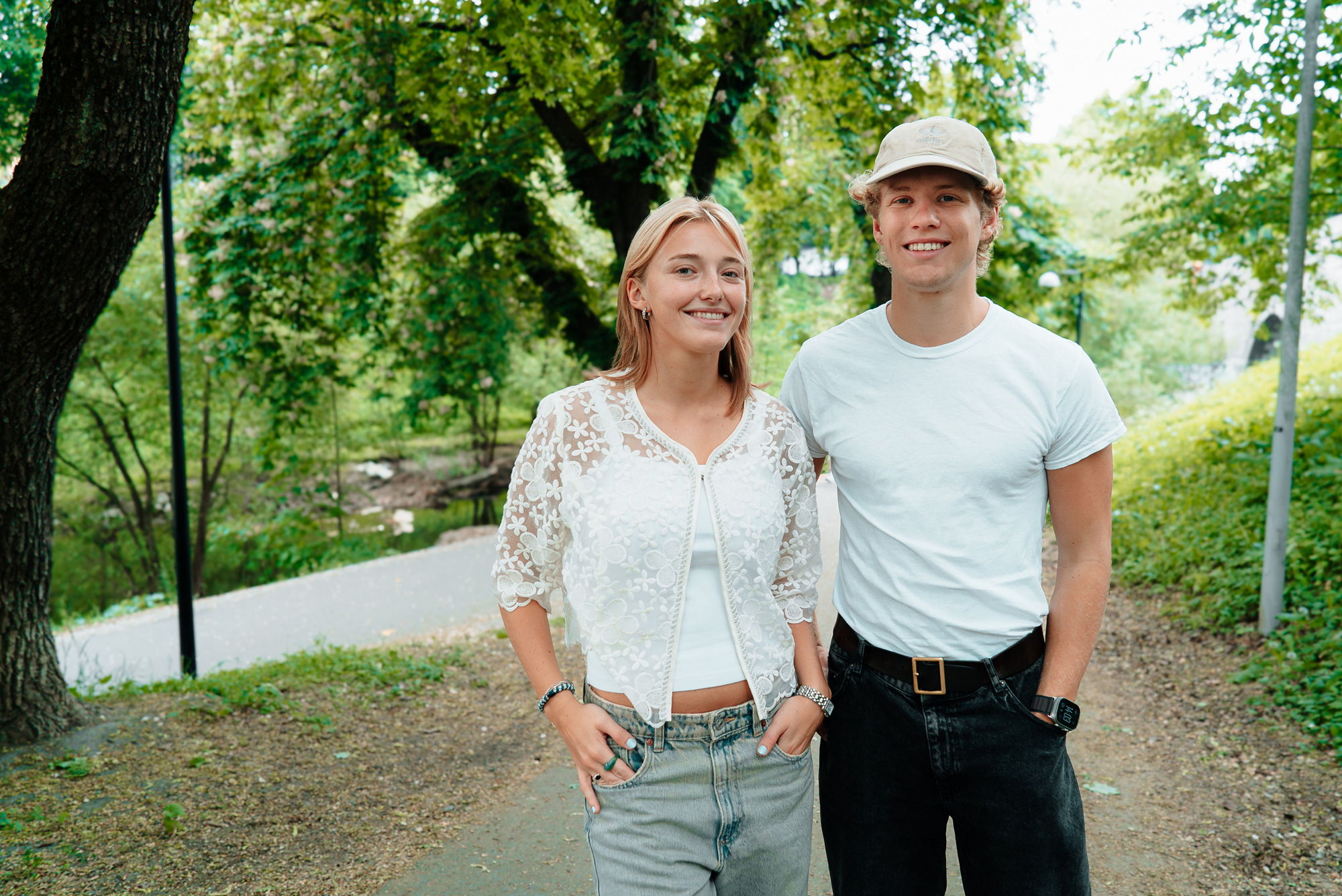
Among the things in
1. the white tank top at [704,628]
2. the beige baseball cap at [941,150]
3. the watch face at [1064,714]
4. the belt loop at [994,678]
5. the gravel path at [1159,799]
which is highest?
the beige baseball cap at [941,150]

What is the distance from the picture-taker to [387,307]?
960 cm

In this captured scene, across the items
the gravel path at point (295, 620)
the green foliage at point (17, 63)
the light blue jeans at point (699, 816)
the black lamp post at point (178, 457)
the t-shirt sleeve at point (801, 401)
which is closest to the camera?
the light blue jeans at point (699, 816)

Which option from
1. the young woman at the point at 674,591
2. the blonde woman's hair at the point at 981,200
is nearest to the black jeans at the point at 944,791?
the young woman at the point at 674,591

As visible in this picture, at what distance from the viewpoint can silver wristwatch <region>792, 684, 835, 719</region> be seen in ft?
7.08

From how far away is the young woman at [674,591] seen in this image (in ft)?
6.51

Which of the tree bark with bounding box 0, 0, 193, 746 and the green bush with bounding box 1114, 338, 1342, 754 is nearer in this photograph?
the tree bark with bounding box 0, 0, 193, 746

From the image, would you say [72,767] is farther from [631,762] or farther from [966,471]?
[966,471]

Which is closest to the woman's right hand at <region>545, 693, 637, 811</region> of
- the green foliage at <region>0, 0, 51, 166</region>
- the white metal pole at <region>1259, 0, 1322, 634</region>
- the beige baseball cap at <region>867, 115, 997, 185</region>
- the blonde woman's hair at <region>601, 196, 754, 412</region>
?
the blonde woman's hair at <region>601, 196, 754, 412</region>

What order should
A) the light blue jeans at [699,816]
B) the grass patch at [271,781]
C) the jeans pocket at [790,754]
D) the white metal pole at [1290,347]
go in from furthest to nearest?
the white metal pole at [1290,347]
the grass patch at [271,781]
the jeans pocket at [790,754]
the light blue jeans at [699,816]

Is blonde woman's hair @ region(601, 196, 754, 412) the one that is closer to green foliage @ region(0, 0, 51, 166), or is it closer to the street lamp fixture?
green foliage @ region(0, 0, 51, 166)

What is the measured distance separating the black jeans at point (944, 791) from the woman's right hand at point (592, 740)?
0.58 meters

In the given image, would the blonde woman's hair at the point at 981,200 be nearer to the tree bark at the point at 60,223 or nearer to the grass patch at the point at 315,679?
the tree bark at the point at 60,223

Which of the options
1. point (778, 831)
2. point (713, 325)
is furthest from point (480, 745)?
point (713, 325)

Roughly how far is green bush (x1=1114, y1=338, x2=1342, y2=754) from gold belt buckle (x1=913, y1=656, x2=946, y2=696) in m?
3.94
